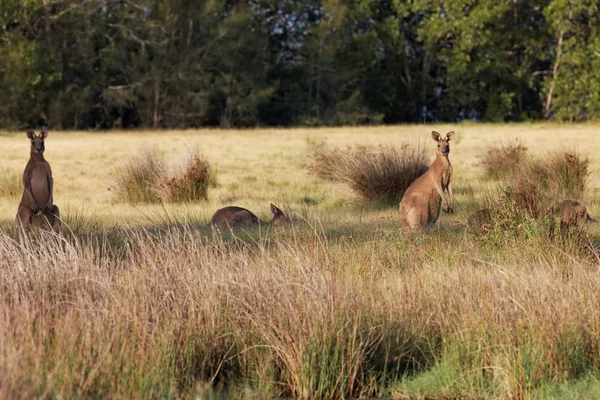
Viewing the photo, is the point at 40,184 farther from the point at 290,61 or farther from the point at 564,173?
the point at 290,61

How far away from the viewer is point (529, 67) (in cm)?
4678

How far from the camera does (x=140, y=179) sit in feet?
53.2

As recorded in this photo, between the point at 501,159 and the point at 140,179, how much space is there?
277 inches

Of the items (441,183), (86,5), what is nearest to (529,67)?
(86,5)

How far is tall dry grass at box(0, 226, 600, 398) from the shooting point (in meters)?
5.62

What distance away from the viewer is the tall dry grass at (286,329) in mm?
5621

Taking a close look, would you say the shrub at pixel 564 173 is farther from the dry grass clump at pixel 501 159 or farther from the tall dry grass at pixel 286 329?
the tall dry grass at pixel 286 329

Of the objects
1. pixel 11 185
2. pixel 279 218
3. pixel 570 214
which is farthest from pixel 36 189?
pixel 11 185

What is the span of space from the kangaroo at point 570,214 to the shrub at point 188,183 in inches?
257

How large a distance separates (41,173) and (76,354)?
5.37 m

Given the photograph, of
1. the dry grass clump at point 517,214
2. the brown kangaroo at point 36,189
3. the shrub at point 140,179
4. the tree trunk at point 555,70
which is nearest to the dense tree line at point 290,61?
the tree trunk at point 555,70

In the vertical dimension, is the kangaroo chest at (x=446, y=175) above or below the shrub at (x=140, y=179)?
above

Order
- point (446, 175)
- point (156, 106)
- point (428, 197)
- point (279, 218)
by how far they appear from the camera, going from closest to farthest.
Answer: point (428, 197) < point (446, 175) < point (279, 218) < point (156, 106)

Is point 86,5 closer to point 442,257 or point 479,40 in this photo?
point 479,40
